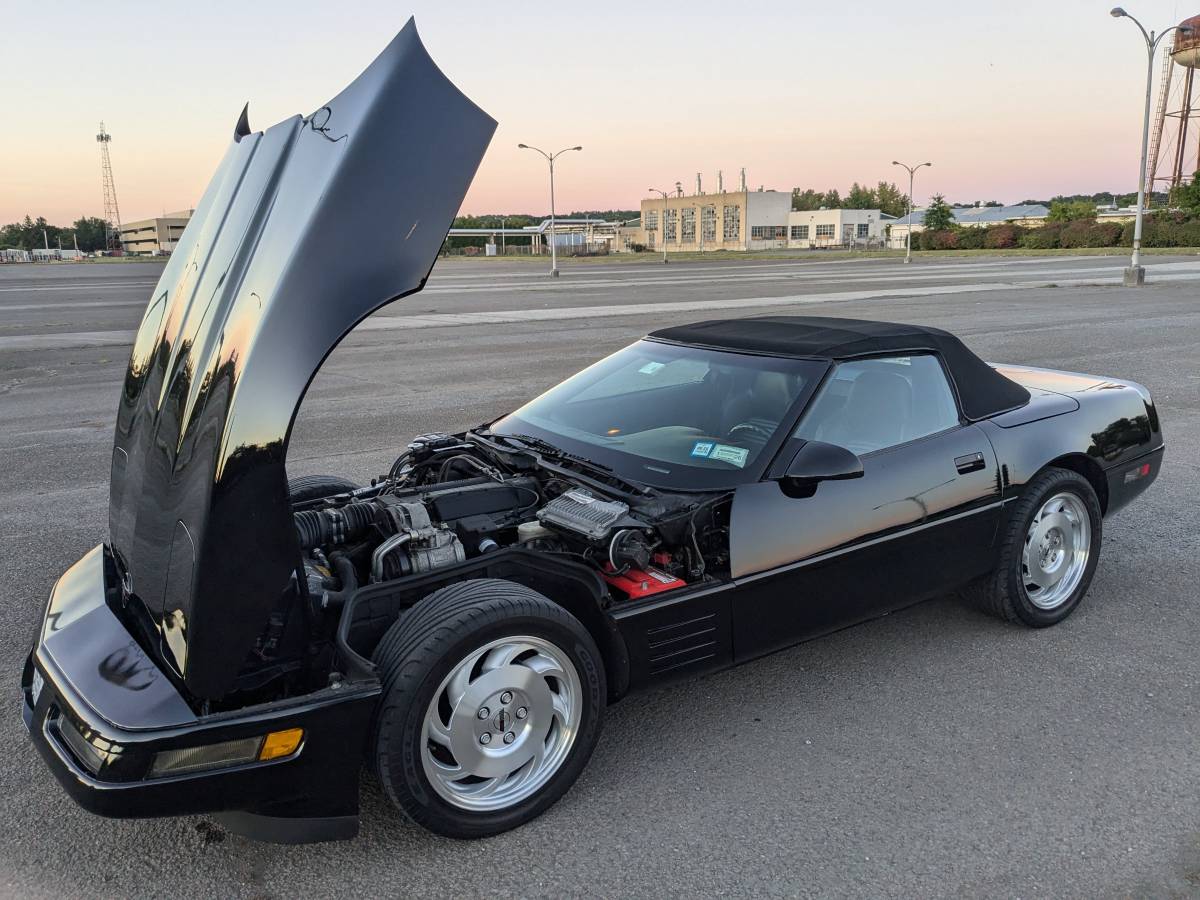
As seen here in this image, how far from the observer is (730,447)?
12.0 feet

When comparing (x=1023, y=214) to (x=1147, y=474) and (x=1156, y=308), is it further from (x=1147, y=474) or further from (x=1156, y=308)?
(x=1147, y=474)

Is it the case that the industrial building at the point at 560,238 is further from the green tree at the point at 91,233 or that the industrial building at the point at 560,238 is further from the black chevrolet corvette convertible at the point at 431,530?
the black chevrolet corvette convertible at the point at 431,530

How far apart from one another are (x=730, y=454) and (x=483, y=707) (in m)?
1.39

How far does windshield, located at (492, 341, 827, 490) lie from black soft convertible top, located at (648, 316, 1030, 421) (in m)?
0.08

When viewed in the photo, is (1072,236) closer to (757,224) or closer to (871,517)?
(757,224)

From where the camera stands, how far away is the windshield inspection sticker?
3.57 m

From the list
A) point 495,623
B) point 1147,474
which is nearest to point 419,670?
point 495,623

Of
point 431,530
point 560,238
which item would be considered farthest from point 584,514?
point 560,238

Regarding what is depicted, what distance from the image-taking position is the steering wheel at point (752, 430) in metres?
3.65

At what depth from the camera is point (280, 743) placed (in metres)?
2.49

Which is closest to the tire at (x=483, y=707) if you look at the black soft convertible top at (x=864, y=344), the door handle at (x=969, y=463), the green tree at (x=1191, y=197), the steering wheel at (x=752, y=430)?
the steering wheel at (x=752, y=430)

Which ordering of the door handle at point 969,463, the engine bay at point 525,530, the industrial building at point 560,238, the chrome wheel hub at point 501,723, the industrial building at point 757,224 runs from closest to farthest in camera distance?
1. the chrome wheel hub at point 501,723
2. the engine bay at point 525,530
3. the door handle at point 969,463
4. the industrial building at point 560,238
5. the industrial building at point 757,224

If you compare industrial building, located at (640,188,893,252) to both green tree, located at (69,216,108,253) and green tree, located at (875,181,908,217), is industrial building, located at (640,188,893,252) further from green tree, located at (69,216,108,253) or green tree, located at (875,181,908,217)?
green tree, located at (69,216,108,253)

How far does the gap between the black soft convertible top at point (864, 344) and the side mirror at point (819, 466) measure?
24.1 inches
